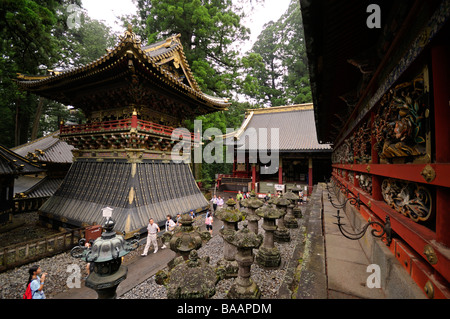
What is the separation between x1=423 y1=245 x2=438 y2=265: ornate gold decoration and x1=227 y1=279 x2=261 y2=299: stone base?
12.9ft

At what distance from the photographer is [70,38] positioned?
74.6ft

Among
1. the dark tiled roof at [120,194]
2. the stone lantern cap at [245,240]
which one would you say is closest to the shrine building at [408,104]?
the stone lantern cap at [245,240]

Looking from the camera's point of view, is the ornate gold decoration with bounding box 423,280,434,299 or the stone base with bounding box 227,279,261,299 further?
the stone base with bounding box 227,279,261,299

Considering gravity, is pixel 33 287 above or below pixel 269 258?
above

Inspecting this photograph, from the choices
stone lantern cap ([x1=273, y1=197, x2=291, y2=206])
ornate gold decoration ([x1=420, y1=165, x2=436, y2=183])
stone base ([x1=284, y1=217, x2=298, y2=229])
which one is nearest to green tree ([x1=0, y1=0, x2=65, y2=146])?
stone lantern cap ([x1=273, y1=197, x2=291, y2=206])

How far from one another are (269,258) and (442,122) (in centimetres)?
600

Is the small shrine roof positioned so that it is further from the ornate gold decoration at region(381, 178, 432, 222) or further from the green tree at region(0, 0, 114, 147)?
the green tree at region(0, 0, 114, 147)

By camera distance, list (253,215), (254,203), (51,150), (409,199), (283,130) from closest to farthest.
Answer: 1. (409,199)
2. (253,215)
3. (254,203)
4. (51,150)
5. (283,130)

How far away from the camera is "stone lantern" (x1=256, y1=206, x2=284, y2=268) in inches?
235

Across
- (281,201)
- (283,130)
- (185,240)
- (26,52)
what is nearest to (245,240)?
(185,240)

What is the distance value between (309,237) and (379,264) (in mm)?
1653

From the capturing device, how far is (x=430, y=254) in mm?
1412

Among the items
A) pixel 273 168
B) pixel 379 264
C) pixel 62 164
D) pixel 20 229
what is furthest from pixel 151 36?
pixel 379 264

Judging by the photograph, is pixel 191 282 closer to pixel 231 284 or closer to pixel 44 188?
pixel 231 284
